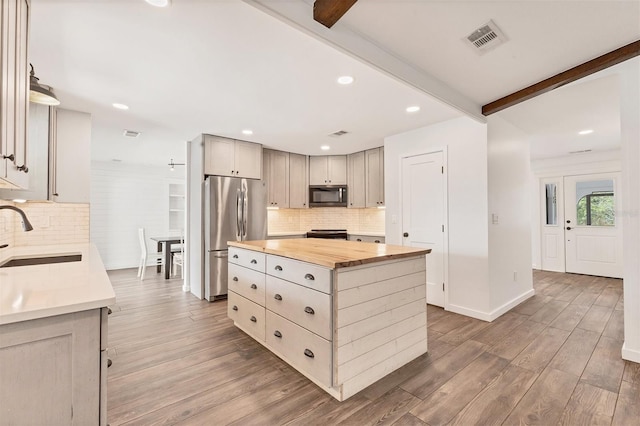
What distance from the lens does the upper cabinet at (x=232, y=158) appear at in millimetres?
4223

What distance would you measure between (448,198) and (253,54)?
2.80 m

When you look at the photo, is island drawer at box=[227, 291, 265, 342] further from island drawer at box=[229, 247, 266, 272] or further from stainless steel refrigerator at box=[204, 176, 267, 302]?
stainless steel refrigerator at box=[204, 176, 267, 302]

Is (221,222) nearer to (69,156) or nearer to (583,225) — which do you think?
(69,156)

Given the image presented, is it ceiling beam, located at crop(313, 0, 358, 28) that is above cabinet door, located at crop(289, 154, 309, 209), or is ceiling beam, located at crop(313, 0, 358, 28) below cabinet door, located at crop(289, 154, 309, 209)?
above

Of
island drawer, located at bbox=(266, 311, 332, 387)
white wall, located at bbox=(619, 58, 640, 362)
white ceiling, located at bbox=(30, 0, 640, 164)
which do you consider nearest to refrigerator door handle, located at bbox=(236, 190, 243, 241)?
white ceiling, located at bbox=(30, 0, 640, 164)

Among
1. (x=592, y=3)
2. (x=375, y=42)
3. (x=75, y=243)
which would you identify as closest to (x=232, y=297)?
(x=75, y=243)

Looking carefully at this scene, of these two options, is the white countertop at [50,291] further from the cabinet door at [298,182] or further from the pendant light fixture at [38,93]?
the cabinet door at [298,182]

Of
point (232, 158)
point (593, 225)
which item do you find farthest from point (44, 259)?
point (593, 225)

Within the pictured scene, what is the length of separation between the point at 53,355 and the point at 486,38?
291cm

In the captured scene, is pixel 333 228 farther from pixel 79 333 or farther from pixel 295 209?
pixel 79 333

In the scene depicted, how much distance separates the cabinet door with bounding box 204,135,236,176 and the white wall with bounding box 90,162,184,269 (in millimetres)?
3333

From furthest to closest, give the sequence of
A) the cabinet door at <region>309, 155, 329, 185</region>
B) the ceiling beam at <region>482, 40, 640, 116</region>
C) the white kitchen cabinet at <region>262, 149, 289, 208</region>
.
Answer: the cabinet door at <region>309, 155, 329, 185</region>, the white kitchen cabinet at <region>262, 149, 289, 208</region>, the ceiling beam at <region>482, 40, 640, 116</region>

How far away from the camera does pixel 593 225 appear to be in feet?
18.2

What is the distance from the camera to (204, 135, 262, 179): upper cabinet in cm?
422
